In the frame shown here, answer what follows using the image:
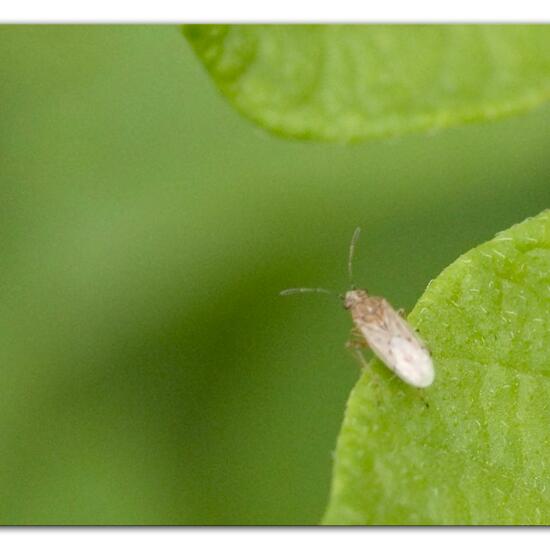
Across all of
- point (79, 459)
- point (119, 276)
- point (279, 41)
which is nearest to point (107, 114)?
point (119, 276)

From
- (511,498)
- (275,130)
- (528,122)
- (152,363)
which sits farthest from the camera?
(152,363)

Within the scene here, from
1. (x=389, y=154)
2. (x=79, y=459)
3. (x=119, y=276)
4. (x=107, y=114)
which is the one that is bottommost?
(x=79, y=459)

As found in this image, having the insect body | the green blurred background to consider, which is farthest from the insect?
the green blurred background

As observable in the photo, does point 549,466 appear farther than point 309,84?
Yes

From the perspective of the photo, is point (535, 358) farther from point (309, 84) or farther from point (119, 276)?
point (119, 276)

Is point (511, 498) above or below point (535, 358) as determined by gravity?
below

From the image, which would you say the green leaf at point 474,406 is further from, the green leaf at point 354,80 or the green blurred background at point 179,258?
the green blurred background at point 179,258
